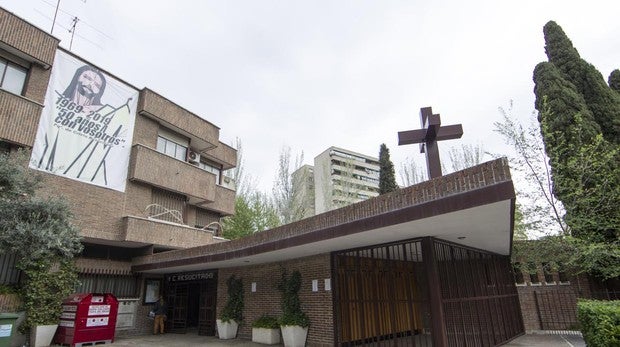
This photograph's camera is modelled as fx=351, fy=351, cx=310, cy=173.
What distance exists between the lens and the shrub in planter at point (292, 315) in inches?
400

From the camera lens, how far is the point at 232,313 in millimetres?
12633

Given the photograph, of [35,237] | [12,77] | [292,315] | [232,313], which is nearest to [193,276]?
[232,313]

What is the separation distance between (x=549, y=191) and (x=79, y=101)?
738 inches

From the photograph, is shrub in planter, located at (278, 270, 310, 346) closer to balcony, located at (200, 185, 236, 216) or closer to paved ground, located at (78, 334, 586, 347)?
paved ground, located at (78, 334, 586, 347)

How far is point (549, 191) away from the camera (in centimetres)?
1227

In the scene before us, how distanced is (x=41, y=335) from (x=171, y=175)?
8.33m

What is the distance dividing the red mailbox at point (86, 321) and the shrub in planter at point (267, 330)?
4965mm

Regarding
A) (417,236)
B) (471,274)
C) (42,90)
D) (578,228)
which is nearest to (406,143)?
(417,236)

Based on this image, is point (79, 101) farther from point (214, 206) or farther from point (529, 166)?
point (529, 166)

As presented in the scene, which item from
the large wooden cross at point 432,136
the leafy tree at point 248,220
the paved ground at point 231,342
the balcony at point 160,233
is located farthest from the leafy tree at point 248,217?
the large wooden cross at point 432,136

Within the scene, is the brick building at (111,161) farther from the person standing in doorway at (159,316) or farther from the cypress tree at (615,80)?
the cypress tree at (615,80)

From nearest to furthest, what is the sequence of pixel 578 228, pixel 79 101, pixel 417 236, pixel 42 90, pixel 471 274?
pixel 417 236, pixel 471 274, pixel 578 228, pixel 42 90, pixel 79 101

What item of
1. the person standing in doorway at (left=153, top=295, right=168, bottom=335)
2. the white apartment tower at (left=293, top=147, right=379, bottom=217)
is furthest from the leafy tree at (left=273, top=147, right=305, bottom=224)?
the person standing in doorway at (left=153, top=295, right=168, bottom=335)

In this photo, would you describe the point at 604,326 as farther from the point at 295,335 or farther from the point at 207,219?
the point at 207,219
